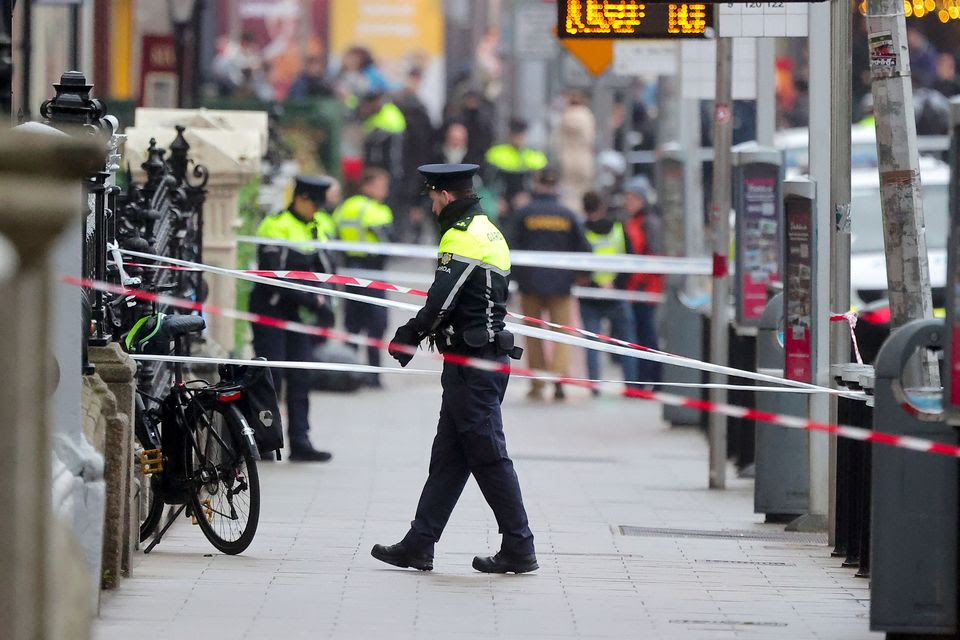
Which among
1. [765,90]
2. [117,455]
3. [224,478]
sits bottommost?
[224,478]

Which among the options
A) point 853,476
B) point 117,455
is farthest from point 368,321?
point 117,455

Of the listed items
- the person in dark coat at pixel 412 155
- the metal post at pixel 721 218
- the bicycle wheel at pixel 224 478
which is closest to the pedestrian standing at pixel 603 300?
the metal post at pixel 721 218

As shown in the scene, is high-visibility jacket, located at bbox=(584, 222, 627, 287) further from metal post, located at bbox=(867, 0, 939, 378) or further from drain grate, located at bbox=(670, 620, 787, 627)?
drain grate, located at bbox=(670, 620, 787, 627)

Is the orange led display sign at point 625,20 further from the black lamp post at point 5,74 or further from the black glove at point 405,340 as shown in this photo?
the black lamp post at point 5,74

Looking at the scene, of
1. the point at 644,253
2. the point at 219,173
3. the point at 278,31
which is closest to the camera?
the point at 219,173

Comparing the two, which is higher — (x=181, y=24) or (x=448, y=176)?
(x=181, y=24)

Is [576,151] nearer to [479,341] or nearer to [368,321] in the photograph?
[368,321]

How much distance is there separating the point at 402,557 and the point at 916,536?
2837mm

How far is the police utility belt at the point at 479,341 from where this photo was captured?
935cm

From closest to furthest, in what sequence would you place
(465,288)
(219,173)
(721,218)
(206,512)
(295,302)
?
(465,288), (206,512), (721,218), (295,302), (219,173)

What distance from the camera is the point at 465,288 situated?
940cm

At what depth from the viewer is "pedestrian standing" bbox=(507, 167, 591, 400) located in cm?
1931

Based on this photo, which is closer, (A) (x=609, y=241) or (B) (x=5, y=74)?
(B) (x=5, y=74)

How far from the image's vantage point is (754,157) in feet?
44.6
